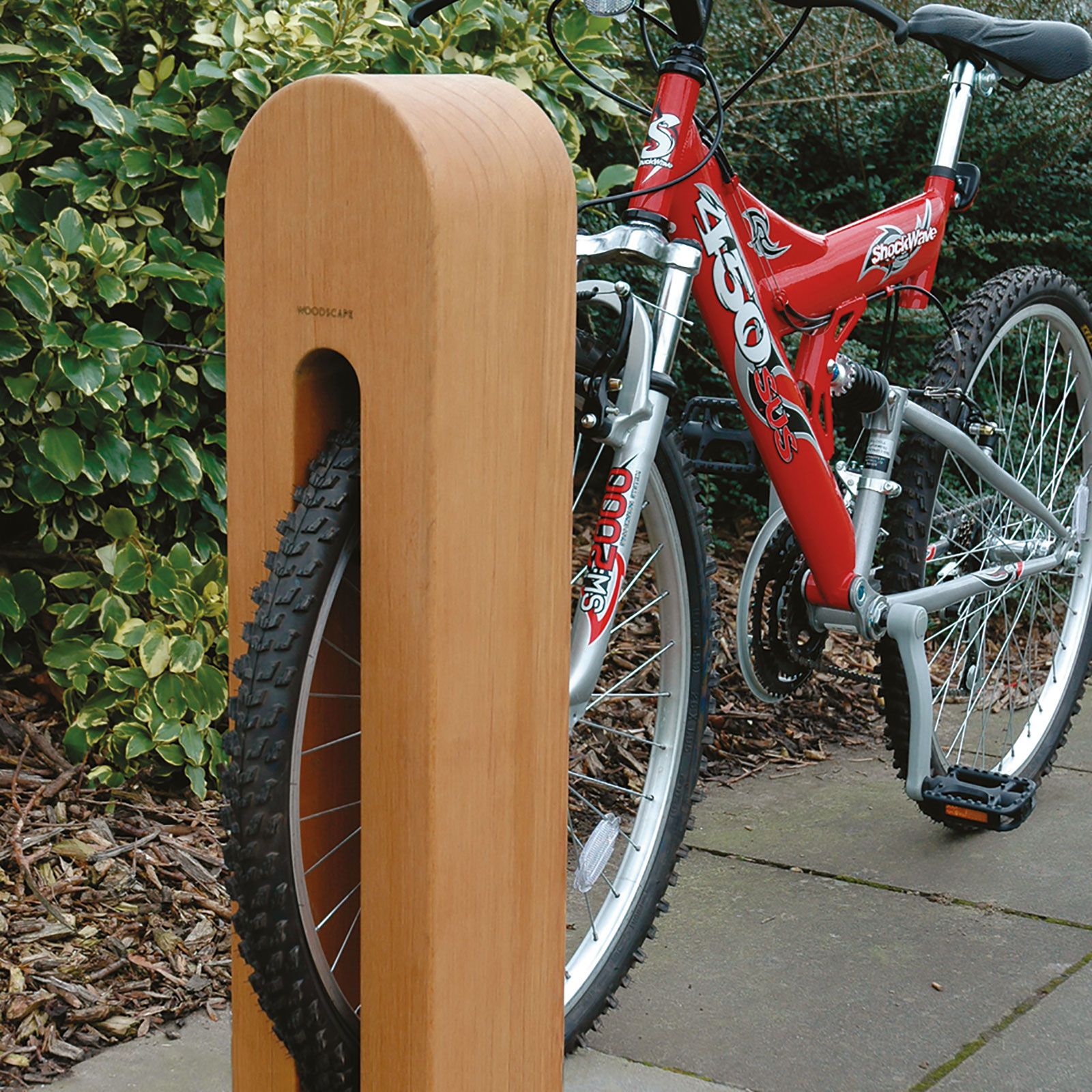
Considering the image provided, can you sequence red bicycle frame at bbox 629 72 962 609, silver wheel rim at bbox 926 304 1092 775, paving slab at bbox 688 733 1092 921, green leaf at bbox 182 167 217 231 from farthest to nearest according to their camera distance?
1. silver wheel rim at bbox 926 304 1092 775
2. paving slab at bbox 688 733 1092 921
3. green leaf at bbox 182 167 217 231
4. red bicycle frame at bbox 629 72 962 609

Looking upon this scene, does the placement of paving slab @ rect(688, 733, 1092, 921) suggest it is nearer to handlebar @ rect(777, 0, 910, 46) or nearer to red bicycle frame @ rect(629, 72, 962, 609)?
red bicycle frame @ rect(629, 72, 962, 609)

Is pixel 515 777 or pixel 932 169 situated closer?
pixel 515 777

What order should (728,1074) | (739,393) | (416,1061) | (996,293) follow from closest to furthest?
(416,1061) < (728,1074) < (739,393) < (996,293)

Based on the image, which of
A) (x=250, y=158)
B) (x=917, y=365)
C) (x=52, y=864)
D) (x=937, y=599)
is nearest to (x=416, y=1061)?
(x=250, y=158)

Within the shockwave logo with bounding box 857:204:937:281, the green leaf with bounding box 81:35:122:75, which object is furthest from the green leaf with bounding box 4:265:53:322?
the shockwave logo with bounding box 857:204:937:281

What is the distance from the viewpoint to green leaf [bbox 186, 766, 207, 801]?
2680 mm

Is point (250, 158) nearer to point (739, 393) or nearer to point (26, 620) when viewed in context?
point (739, 393)

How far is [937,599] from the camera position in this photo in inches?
113

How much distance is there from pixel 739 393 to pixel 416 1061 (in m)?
1.28

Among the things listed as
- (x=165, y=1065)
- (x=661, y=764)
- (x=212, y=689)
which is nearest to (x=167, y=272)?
(x=212, y=689)

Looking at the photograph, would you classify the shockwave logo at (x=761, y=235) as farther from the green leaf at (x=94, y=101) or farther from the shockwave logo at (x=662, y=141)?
the green leaf at (x=94, y=101)

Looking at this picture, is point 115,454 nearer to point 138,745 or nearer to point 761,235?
point 138,745

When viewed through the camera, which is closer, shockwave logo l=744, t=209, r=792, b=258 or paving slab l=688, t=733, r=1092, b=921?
shockwave logo l=744, t=209, r=792, b=258

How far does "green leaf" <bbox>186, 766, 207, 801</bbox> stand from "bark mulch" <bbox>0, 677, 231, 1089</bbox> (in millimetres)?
61
